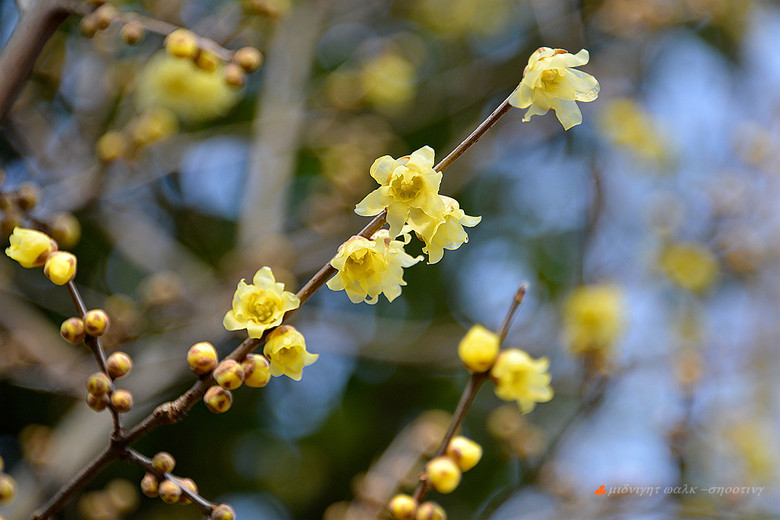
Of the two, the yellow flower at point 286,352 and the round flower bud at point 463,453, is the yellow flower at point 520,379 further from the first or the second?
the yellow flower at point 286,352

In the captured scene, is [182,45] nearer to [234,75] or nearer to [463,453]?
[234,75]

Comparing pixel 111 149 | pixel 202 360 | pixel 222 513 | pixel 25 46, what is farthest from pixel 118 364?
pixel 111 149

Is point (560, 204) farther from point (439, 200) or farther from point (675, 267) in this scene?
point (439, 200)

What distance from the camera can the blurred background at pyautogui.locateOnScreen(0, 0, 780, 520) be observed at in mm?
2529

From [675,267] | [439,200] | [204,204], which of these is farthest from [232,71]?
[675,267]

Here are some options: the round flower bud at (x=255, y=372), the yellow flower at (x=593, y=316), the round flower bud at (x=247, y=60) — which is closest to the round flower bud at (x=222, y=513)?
the round flower bud at (x=255, y=372)

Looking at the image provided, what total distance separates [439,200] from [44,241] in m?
0.70

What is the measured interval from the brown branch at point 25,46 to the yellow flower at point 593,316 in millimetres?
2235

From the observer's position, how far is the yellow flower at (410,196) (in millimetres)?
974

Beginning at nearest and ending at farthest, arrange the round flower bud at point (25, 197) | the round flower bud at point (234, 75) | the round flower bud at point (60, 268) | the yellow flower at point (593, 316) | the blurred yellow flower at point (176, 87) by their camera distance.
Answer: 1. the round flower bud at point (60, 268)
2. the round flower bud at point (25, 197)
3. the round flower bud at point (234, 75)
4. the yellow flower at point (593, 316)
5. the blurred yellow flower at point (176, 87)

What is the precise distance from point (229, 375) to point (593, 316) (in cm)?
217

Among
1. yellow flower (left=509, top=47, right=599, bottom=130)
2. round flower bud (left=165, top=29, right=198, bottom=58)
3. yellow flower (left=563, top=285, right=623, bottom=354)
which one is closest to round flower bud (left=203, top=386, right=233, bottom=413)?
yellow flower (left=509, top=47, right=599, bottom=130)

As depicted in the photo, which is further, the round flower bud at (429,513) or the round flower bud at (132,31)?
the round flower bud at (132,31)

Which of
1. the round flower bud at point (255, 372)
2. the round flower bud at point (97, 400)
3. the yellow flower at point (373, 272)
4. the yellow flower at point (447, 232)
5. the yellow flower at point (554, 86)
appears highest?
the yellow flower at point (554, 86)
